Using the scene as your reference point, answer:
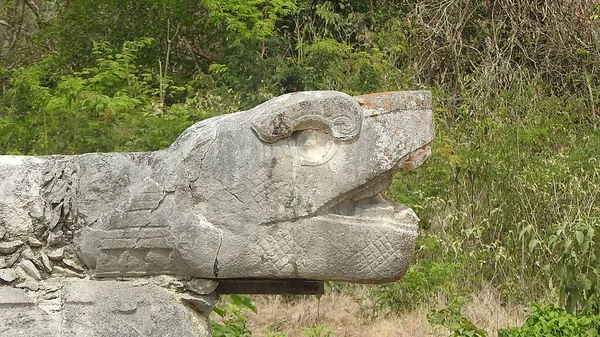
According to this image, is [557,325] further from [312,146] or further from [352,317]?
[352,317]

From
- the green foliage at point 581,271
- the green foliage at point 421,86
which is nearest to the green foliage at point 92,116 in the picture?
the green foliage at point 421,86

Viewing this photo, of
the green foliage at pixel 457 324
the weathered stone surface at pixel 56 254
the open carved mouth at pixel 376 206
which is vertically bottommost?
the green foliage at pixel 457 324

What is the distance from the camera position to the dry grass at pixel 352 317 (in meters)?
5.33

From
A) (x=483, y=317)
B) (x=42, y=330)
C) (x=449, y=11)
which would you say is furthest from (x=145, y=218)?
(x=449, y=11)

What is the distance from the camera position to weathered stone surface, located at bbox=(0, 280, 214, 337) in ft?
9.99

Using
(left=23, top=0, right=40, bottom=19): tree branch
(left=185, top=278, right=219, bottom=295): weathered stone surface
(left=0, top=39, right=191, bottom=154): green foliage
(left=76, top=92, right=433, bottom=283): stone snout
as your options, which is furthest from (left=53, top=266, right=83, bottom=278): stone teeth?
(left=23, top=0, right=40, bottom=19): tree branch

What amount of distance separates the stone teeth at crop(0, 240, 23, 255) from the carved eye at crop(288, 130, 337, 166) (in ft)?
3.22

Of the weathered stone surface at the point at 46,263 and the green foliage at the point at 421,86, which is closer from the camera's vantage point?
the weathered stone surface at the point at 46,263

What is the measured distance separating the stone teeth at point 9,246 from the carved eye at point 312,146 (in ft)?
3.22

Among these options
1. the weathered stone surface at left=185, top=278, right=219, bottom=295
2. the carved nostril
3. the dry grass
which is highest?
the carved nostril

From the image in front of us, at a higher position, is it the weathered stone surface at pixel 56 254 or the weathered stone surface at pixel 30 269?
the weathered stone surface at pixel 56 254

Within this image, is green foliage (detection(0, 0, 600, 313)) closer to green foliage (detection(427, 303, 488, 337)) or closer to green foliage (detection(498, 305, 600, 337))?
green foliage (detection(498, 305, 600, 337))

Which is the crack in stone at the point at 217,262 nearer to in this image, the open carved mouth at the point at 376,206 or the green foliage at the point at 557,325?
the open carved mouth at the point at 376,206

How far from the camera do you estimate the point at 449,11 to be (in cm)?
930
